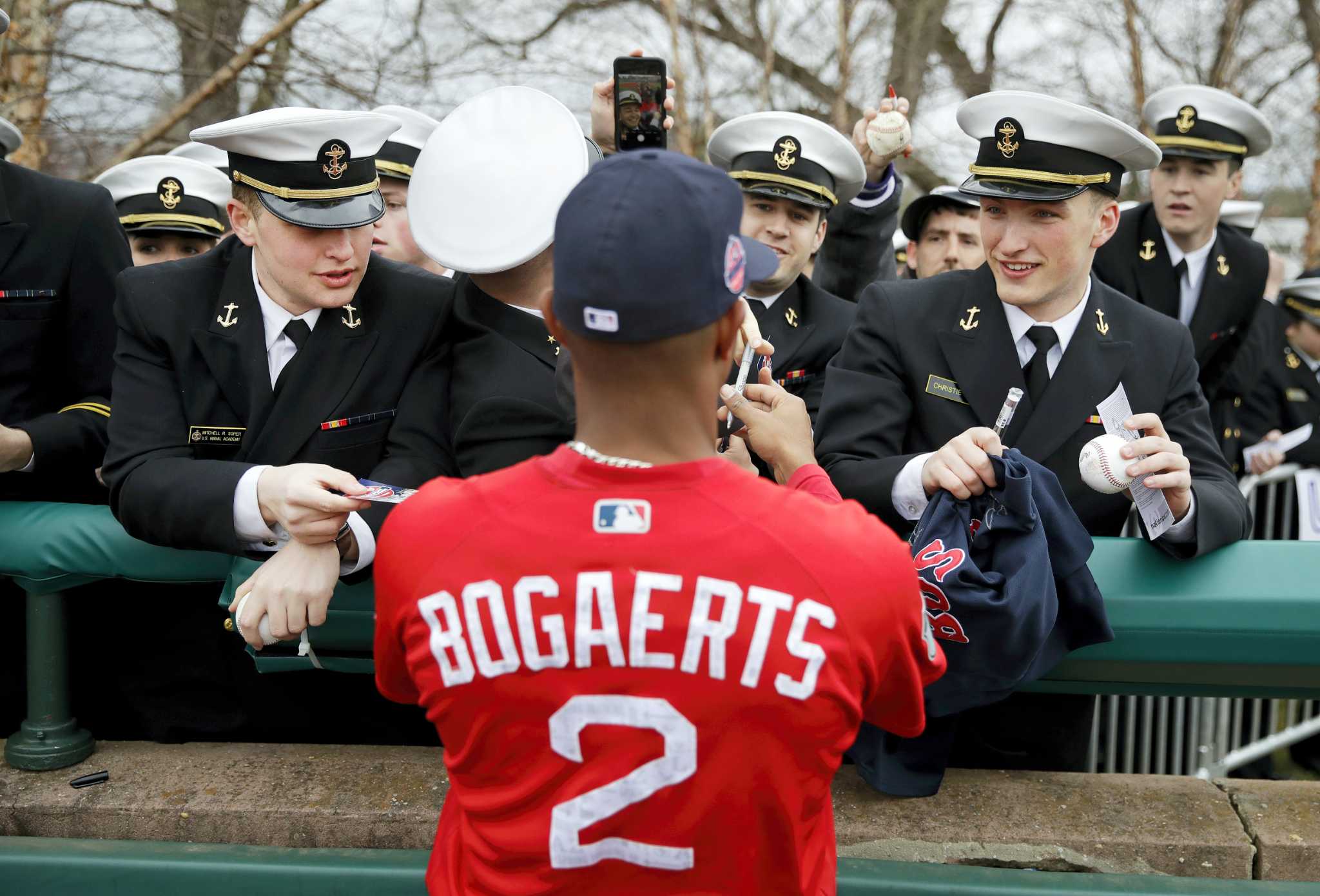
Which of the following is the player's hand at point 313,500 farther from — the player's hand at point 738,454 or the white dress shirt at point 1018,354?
the white dress shirt at point 1018,354

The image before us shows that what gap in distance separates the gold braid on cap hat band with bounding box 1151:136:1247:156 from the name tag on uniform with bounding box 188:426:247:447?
3.80 metres

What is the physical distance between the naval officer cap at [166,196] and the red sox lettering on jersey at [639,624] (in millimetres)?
3659

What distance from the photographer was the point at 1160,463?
2.17 metres

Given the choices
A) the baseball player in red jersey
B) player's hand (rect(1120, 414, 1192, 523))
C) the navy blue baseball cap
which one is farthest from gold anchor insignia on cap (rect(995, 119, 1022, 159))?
the navy blue baseball cap

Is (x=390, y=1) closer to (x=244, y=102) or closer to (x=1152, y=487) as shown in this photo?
(x=244, y=102)

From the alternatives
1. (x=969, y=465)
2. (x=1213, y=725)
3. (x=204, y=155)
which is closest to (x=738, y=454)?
(x=969, y=465)

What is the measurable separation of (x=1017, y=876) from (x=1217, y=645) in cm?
56

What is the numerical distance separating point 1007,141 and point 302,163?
161 cm

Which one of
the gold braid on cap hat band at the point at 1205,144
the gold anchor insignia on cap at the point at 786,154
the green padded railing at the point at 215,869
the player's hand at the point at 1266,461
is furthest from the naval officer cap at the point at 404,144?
the player's hand at the point at 1266,461

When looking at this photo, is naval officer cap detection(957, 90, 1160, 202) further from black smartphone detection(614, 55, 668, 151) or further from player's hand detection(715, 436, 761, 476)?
player's hand detection(715, 436, 761, 476)

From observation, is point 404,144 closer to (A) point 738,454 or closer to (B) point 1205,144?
(A) point 738,454

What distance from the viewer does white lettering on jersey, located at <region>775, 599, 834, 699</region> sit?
145 cm

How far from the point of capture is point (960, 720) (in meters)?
2.76

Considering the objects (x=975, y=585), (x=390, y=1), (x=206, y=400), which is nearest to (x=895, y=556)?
(x=975, y=585)
